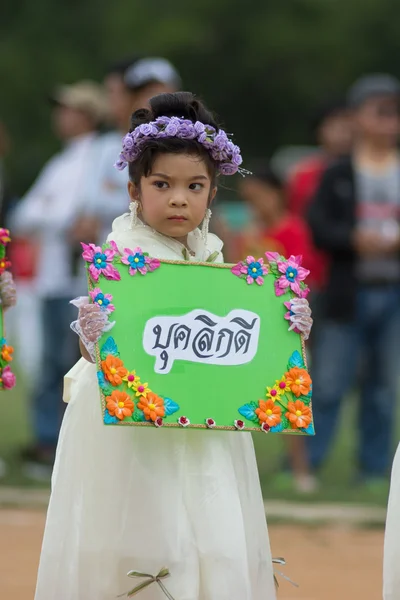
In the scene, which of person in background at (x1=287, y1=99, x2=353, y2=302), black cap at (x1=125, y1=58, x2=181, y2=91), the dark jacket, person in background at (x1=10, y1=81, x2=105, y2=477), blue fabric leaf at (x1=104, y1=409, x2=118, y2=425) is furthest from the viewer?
A: person in background at (x1=287, y1=99, x2=353, y2=302)

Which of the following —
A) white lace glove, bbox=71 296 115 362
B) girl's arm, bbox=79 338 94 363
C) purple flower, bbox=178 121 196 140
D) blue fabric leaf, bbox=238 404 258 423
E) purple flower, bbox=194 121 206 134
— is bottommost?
blue fabric leaf, bbox=238 404 258 423

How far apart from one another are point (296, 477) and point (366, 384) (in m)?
0.74

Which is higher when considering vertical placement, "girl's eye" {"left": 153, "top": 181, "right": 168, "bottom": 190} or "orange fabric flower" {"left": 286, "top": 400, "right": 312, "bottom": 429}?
"girl's eye" {"left": 153, "top": 181, "right": 168, "bottom": 190}

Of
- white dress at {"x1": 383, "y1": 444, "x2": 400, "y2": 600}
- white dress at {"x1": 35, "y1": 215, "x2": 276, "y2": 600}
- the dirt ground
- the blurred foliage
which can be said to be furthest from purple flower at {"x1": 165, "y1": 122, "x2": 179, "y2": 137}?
the blurred foliage

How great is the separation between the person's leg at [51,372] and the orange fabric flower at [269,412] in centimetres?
476

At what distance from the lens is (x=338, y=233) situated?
385 inches

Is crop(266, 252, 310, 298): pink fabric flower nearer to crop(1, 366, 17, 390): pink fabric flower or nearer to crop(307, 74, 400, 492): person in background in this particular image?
crop(1, 366, 17, 390): pink fabric flower

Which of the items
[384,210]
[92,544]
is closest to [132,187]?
[92,544]

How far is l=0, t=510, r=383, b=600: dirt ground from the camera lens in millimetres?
7281

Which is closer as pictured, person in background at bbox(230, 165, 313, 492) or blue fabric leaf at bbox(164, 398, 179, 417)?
blue fabric leaf at bbox(164, 398, 179, 417)

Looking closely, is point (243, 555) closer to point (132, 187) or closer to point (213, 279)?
point (213, 279)

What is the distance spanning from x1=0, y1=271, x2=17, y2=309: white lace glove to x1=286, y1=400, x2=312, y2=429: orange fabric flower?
44.4 inches

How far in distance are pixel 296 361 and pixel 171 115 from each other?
1.02 m

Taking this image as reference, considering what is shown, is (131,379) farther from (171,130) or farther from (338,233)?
(338,233)
